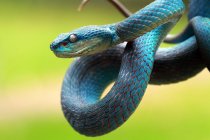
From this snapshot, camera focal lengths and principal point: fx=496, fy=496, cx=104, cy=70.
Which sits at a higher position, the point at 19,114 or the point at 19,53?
the point at 19,53

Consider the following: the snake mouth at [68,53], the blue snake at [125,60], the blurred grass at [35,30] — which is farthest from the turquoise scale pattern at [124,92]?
the blurred grass at [35,30]

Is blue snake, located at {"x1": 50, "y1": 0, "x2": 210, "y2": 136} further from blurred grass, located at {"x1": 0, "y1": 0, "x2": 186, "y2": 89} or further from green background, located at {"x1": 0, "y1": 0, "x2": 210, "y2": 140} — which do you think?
blurred grass, located at {"x1": 0, "y1": 0, "x2": 186, "y2": 89}

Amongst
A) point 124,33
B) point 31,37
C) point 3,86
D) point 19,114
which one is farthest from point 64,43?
point 31,37

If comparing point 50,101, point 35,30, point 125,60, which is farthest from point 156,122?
point 35,30

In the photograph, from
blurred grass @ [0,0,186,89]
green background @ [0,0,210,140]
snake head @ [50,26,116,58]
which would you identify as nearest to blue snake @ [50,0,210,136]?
snake head @ [50,26,116,58]

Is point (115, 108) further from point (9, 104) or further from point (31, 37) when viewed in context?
point (31, 37)

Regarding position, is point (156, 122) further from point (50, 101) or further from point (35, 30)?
point (35, 30)
